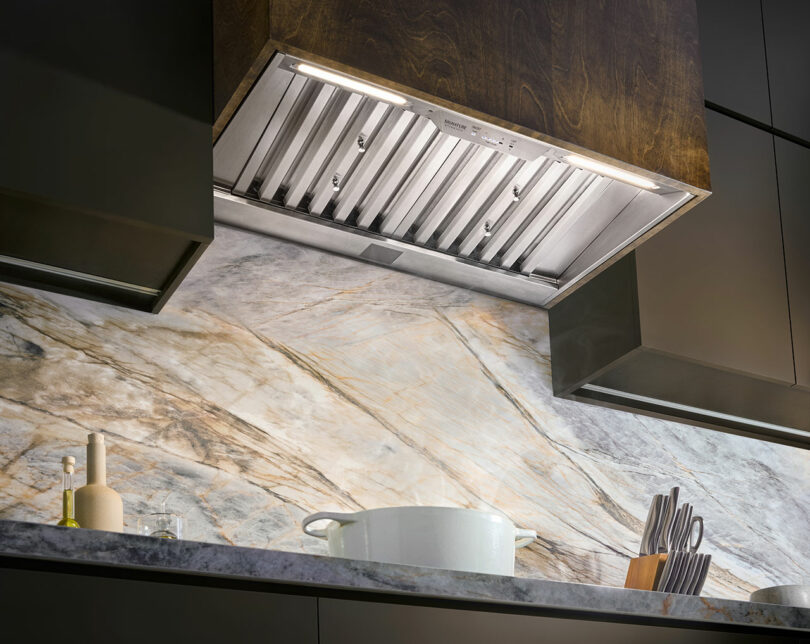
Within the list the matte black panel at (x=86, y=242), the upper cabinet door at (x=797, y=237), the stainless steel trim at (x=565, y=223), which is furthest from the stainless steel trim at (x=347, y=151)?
the upper cabinet door at (x=797, y=237)

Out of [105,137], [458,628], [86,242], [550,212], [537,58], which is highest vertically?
[537,58]

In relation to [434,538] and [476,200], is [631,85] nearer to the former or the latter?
[476,200]

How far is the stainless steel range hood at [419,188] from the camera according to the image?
6.15 feet

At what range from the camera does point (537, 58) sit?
1946mm

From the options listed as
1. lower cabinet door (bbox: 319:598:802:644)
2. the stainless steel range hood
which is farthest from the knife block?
the stainless steel range hood

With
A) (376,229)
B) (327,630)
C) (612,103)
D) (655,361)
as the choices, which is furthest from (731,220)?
(327,630)

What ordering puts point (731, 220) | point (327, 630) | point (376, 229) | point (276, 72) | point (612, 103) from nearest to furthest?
point (327, 630), point (276, 72), point (612, 103), point (376, 229), point (731, 220)

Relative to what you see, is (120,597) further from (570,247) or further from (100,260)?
(570,247)

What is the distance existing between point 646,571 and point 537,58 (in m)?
1.11

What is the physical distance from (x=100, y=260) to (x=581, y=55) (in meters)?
1.05

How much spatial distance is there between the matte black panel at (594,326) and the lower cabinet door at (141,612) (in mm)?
1239

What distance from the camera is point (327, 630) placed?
123 cm

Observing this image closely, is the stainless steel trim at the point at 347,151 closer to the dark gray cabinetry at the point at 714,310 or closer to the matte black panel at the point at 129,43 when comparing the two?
the matte black panel at the point at 129,43

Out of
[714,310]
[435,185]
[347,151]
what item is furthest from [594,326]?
[347,151]
